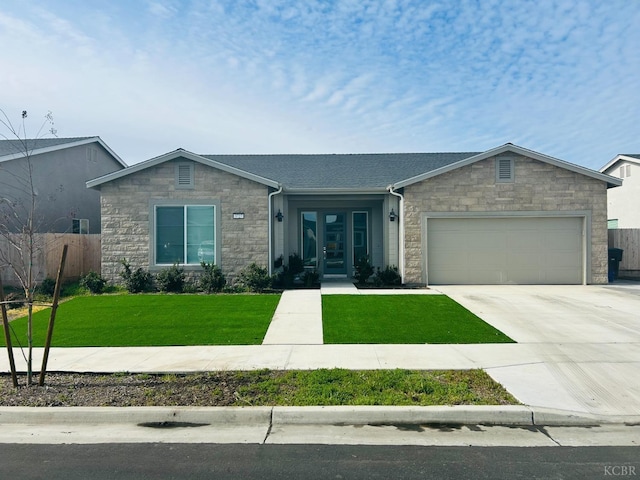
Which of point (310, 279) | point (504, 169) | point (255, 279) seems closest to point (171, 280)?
point (255, 279)

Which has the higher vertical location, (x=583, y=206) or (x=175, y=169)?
(x=175, y=169)

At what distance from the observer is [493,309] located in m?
11.0

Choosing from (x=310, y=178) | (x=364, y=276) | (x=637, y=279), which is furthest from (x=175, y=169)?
(x=637, y=279)

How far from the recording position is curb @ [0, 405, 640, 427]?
16.5 ft

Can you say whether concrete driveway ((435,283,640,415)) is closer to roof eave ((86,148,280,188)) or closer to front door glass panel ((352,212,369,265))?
front door glass panel ((352,212,369,265))

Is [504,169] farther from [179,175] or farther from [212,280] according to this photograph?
[179,175]

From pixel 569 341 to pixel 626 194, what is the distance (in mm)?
18477

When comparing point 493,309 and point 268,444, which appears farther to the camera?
point 493,309

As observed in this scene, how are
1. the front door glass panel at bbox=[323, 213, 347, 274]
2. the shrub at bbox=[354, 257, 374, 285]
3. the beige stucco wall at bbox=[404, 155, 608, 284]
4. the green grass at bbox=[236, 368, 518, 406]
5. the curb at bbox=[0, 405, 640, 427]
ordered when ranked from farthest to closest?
the front door glass panel at bbox=[323, 213, 347, 274], the shrub at bbox=[354, 257, 374, 285], the beige stucco wall at bbox=[404, 155, 608, 284], the green grass at bbox=[236, 368, 518, 406], the curb at bbox=[0, 405, 640, 427]

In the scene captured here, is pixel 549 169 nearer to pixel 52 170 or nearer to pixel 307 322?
pixel 307 322

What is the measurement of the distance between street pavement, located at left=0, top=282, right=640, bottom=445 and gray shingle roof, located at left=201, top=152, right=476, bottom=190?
226 inches

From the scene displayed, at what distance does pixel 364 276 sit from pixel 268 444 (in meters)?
11.3

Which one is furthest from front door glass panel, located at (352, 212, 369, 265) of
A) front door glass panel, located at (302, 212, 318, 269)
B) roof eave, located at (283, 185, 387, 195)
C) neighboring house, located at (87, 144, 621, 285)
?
neighboring house, located at (87, 144, 621, 285)

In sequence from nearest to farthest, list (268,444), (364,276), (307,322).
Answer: (268,444)
(307,322)
(364,276)
